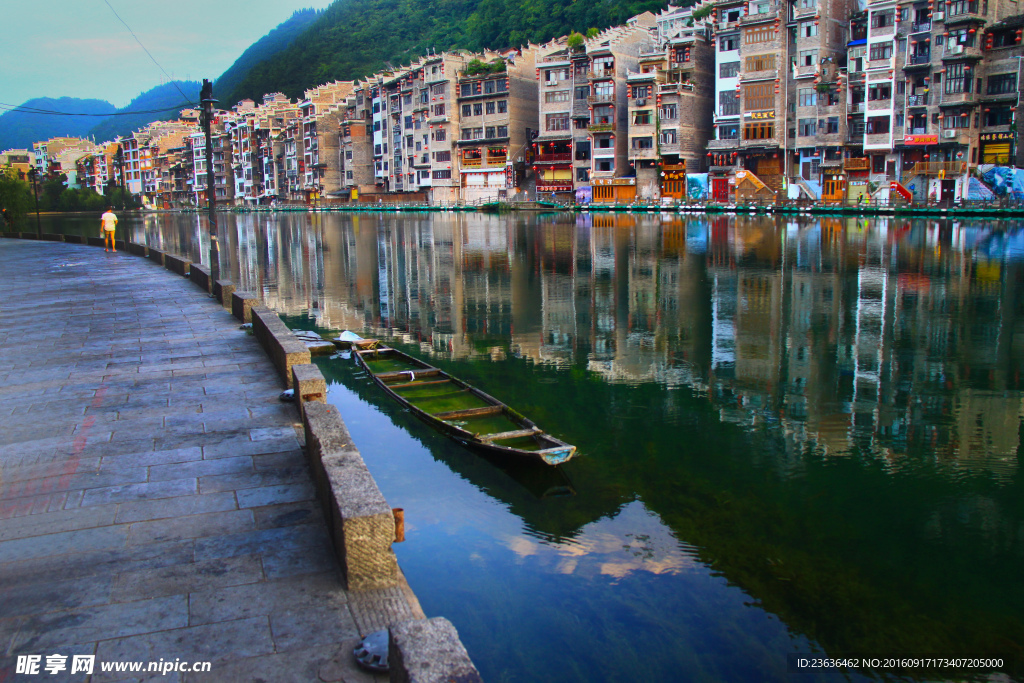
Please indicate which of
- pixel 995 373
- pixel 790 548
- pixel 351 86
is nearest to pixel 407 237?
pixel 995 373

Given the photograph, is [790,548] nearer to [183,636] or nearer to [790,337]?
[183,636]

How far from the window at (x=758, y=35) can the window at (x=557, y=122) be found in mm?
21620

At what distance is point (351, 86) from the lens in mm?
135375

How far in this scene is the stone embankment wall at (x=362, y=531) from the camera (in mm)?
3975

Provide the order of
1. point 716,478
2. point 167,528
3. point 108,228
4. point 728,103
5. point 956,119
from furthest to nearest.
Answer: point 728,103 < point 956,119 < point 108,228 < point 716,478 < point 167,528

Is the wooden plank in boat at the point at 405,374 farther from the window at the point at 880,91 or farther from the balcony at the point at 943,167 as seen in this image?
the window at the point at 880,91

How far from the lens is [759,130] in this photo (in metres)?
70.8

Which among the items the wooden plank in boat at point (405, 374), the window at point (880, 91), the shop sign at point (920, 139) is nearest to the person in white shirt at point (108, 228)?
the wooden plank in boat at point (405, 374)

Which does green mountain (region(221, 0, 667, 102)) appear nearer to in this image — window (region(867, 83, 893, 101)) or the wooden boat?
window (region(867, 83, 893, 101))

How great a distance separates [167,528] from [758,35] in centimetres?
7357

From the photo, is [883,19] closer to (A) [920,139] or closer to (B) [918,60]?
(B) [918,60]

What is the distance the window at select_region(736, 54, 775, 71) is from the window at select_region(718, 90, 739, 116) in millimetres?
2597

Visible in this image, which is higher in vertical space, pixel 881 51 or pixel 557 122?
pixel 881 51

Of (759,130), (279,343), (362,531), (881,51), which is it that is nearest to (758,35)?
(759,130)
